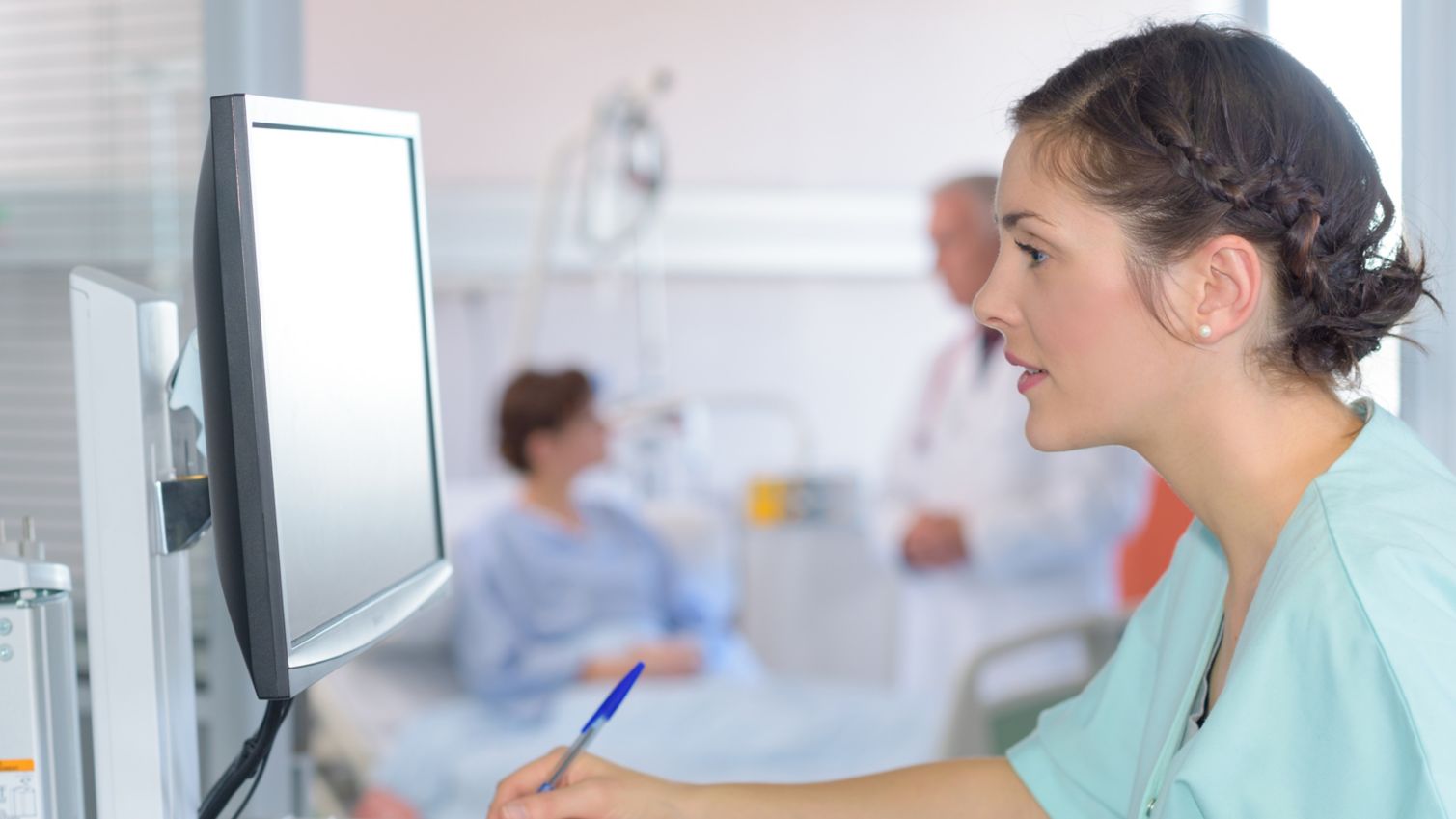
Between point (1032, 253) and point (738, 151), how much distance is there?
260cm

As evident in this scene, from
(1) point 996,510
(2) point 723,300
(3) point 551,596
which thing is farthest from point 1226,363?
(2) point 723,300

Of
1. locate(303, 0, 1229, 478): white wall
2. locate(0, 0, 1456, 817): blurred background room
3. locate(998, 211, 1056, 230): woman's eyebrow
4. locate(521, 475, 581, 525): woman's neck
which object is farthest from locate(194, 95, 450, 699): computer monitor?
locate(303, 0, 1229, 478): white wall

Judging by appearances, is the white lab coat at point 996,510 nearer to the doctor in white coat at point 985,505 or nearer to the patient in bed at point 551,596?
the doctor in white coat at point 985,505

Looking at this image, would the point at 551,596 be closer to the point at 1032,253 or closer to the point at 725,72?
the point at 725,72

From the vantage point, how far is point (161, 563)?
727 millimetres

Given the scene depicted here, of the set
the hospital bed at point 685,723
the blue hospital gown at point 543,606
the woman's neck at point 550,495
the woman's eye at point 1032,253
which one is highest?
the woman's eye at point 1032,253

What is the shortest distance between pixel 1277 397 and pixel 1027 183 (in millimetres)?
202

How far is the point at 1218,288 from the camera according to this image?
2.54ft

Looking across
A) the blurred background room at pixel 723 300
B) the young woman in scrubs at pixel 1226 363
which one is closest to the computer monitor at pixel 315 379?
the young woman in scrubs at pixel 1226 363

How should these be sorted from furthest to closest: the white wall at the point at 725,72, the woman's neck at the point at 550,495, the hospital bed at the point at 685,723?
the white wall at the point at 725,72
the woman's neck at the point at 550,495
the hospital bed at the point at 685,723

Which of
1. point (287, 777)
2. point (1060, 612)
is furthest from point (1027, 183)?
point (1060, 612)

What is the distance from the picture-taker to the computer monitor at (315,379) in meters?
0.63

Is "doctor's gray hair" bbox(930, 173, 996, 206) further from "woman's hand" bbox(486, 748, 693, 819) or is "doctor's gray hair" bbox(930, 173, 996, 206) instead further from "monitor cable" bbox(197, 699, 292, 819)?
"monitor cable" bbox(197, 699, 292, 819)

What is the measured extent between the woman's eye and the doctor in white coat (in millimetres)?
1341
